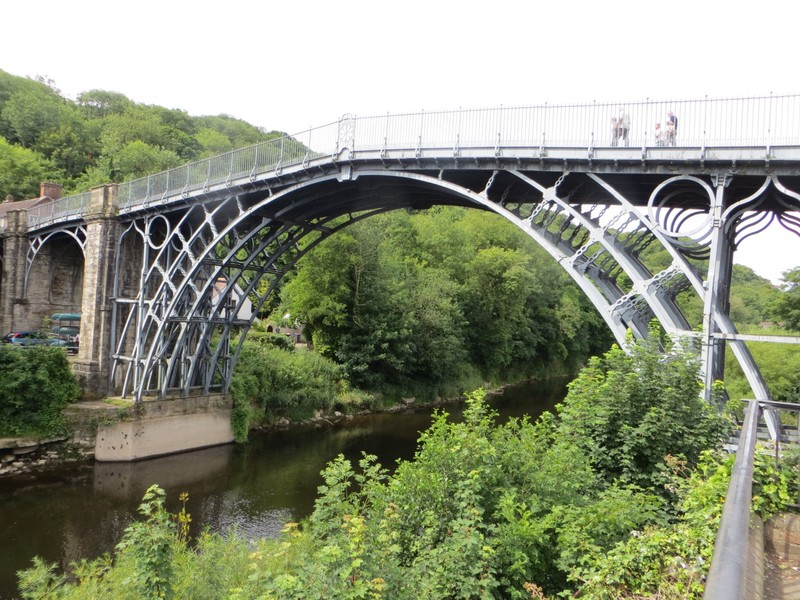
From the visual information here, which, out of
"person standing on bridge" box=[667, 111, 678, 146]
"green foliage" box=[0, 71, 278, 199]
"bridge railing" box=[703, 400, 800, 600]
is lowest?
"bridge railing" box=[703, 400, 800, 600]

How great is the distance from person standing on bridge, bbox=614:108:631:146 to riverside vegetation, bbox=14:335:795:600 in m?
4.55

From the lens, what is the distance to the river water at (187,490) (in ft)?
45.5

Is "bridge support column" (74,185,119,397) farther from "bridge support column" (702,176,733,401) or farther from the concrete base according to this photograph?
"bridge support column" (702,176,733,401)

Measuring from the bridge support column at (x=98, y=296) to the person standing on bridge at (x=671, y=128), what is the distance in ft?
65.8

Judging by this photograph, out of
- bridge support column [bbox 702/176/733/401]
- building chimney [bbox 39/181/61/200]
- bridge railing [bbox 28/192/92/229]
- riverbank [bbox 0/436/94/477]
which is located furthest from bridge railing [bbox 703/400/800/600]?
building chimney [bbox 39/181/61/200]

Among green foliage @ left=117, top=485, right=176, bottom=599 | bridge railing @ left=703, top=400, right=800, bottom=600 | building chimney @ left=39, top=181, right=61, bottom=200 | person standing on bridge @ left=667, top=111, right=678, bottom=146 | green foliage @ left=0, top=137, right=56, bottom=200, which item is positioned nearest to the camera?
bridge railing @ left=703, top=400, right=800, bottom=600

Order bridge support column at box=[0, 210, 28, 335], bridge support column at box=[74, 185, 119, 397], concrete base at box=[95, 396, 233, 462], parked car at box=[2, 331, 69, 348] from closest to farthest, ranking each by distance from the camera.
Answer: concrete base at box=[95, 396, 233, 462], bridge support column at box=[74, 185, 119, 397], parked car at box=[2, 331, 69, 348], bridge support column at box=[0, 210, 28, 335]

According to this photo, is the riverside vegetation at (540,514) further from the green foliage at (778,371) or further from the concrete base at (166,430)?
the green foliage at (778,371)

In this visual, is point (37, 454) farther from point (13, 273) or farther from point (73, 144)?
point (73, 144)

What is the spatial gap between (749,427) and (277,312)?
3658 cm

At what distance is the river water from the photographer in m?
13.9

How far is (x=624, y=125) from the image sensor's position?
36.4 feet

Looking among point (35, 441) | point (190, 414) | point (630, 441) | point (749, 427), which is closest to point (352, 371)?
point (190, 414)

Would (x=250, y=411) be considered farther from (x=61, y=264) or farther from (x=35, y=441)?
(x=61, y=264)
